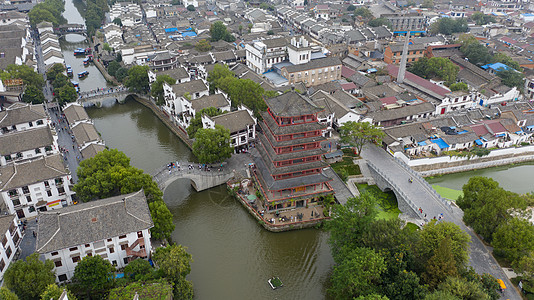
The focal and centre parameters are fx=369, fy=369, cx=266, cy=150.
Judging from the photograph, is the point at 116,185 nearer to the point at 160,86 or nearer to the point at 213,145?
the point at 213,145

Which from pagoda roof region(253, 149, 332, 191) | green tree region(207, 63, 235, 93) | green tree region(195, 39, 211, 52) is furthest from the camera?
green tree region(195, 39, 211, 52)

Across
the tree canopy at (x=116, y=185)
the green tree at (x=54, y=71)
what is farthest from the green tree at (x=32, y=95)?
the tree canopy at (x=116, y=185)

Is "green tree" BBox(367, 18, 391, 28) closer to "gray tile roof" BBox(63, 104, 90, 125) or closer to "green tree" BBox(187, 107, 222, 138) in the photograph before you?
"green tree" BBox(187, 107, 222, 138)

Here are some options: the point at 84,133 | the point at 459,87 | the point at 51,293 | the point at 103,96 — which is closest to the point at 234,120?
the point at 84,133

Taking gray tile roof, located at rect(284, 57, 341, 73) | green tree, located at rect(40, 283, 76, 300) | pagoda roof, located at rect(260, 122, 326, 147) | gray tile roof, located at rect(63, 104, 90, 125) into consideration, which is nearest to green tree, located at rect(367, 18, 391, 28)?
gray tile roof, located at rect(284, 57, 341, 73)

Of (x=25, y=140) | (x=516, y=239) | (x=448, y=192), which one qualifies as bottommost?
(x=448, y=192)

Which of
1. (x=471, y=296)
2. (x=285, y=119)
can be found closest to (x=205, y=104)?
(x=285, y=119)
